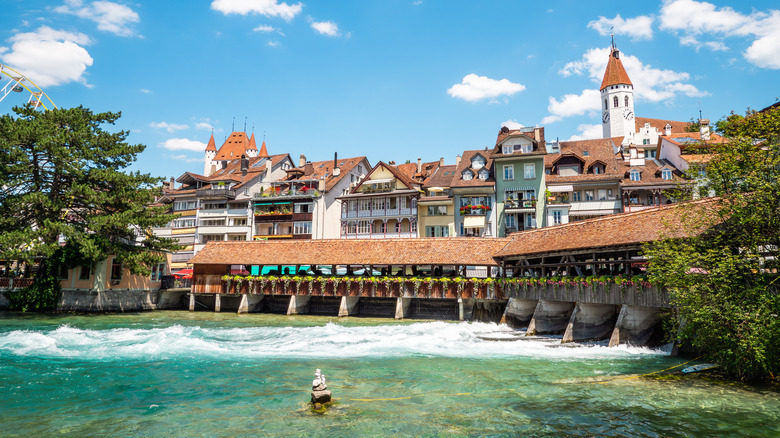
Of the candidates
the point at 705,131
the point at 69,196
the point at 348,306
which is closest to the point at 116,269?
the point at 69,196

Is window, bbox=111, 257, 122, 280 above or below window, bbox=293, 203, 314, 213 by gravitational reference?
below

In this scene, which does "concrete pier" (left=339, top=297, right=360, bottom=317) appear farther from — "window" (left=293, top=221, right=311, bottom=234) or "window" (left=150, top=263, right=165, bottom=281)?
"window" (left=293, top=221, right=311, bottom=234)

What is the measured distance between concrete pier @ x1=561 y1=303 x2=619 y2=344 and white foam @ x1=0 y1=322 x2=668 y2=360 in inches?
40.4

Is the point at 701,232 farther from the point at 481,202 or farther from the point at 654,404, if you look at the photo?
the point at 481,202

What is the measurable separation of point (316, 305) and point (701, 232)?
81.5ft

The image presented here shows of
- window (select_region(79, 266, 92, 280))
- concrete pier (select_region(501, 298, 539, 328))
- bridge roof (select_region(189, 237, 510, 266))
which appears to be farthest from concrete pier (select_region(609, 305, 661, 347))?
window (select_region(79, 266, 92, 280))

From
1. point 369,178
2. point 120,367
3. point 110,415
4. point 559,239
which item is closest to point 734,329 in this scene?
point 559,239

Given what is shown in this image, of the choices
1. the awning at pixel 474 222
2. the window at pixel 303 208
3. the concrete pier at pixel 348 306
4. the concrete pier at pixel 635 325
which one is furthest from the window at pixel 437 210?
the concrete pier at pixel 635 325

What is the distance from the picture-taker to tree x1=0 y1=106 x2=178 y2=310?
29.0 metres

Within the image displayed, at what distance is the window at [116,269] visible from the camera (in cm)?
3478

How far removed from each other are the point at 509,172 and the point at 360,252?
16.8 meters

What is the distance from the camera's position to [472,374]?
13.8 meters

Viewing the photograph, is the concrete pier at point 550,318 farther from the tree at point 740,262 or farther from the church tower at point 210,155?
the church tower at point 210,155

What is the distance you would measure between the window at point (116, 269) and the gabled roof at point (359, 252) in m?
5.07
